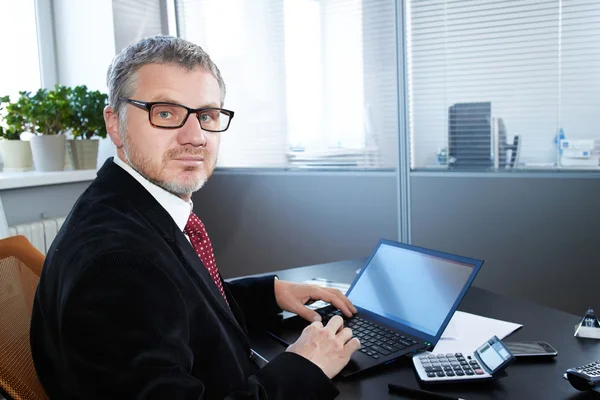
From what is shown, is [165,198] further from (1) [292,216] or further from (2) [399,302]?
(1) [292,216]

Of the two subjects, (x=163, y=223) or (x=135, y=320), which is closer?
(x=135, y=320)

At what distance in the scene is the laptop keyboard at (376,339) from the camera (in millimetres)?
1054

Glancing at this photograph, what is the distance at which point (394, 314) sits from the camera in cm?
117

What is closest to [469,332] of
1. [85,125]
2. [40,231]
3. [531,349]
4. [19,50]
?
[531,349]

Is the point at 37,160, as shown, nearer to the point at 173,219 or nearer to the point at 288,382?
the point at 173,219

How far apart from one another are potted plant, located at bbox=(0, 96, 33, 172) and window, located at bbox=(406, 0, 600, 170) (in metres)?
2.06

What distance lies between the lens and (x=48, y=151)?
280 cm

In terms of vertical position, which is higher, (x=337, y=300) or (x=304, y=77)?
(x=304, y=77)

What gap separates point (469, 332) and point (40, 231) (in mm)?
2169

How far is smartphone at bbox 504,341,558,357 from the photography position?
1.02 metres

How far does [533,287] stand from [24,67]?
302 cm

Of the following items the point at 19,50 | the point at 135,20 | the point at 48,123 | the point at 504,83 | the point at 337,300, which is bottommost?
the point at 337,300

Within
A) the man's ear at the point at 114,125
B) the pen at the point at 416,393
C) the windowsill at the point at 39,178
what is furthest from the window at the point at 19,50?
the pen at the point at 416,393

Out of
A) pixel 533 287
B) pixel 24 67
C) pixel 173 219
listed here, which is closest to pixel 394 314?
pixel 173 219
